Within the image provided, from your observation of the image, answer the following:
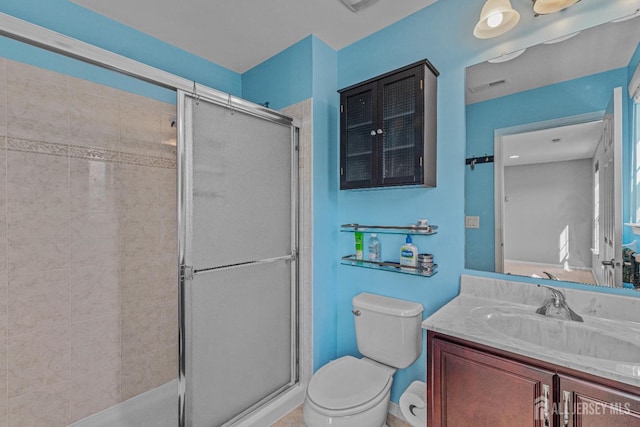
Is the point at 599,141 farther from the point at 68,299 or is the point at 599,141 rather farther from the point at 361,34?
the point at 68,299

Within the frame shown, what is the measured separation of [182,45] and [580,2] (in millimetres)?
2324

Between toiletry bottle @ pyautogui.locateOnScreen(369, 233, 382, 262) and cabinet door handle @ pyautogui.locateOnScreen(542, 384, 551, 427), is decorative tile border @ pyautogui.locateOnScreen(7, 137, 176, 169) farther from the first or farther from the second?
cabinet door handle @ pyautogui.locateOnScreen(542, 384, 551, 427)

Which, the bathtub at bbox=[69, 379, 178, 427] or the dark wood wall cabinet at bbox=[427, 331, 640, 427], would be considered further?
the bathtub at bbox=[69, 379, 178, 427]

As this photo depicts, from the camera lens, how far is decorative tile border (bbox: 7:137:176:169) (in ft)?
Result: 5.08

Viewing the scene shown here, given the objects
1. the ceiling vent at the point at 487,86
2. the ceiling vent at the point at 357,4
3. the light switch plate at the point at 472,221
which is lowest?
the light switch plate at the point at 472,221

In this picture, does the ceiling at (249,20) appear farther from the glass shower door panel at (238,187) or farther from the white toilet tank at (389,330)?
the white toilet tank at (389,330)

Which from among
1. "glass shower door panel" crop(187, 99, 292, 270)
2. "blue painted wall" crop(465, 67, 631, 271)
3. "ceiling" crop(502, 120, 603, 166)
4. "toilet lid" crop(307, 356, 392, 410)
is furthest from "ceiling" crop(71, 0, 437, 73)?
"toilet lid" crop(307, 356, 392, 410)

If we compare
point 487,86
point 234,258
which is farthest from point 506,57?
point 234,258

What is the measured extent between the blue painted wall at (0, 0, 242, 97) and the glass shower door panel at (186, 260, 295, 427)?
1471 mm

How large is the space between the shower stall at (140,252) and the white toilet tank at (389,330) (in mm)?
473

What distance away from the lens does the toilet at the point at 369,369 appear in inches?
54.2

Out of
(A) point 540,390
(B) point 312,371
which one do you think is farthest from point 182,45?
(A) point 540,390

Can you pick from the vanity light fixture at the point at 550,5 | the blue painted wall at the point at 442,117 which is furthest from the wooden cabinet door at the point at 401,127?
the vanity light fixture at the point at 550,5

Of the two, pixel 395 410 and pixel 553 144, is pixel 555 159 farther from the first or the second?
pixel 395 410
